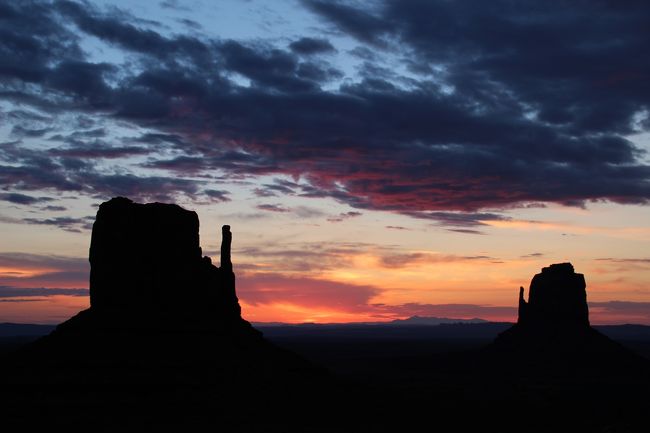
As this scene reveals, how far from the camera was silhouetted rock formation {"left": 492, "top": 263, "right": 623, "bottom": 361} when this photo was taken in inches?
6467

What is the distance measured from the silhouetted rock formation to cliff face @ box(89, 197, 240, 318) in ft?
335

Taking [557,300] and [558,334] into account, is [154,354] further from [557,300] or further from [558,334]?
[557,300]

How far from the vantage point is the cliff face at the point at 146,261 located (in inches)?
3152

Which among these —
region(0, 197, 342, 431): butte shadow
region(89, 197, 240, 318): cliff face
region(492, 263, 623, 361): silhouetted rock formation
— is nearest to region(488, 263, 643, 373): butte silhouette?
region(492, 263, 623, 361): silhouetted rock formation

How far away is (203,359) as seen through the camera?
77375mm

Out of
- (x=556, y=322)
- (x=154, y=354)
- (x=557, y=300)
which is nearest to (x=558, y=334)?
(x=556, y=322)

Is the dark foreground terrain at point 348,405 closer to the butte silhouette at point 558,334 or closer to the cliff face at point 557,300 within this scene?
the butte silhouette at point 558,334

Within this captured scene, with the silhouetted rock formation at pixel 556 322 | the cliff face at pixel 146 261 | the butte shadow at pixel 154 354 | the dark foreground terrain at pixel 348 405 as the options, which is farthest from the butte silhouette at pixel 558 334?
the cliff face at pixel 146 261

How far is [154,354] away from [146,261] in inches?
409

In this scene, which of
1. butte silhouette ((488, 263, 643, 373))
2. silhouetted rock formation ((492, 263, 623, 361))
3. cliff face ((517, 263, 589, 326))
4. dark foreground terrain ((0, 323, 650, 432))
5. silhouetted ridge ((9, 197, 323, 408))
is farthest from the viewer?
→ cliff face ((517, 263, 589, 326))

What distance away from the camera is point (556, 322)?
171 m

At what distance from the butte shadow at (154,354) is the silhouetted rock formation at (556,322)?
91.8 m

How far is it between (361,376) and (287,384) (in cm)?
7554

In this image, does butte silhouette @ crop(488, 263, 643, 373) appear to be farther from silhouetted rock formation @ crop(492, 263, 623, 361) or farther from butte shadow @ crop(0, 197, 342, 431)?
butte shadow @ crop(0, 197, 342, 431)
